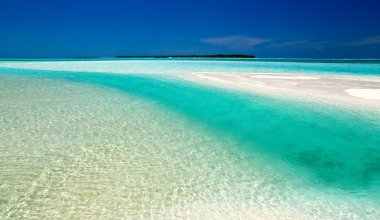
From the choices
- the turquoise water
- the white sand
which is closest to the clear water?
the white sand

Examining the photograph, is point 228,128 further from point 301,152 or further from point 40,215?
point 40,215

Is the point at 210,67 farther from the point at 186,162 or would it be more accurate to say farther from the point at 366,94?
the point at 186,162

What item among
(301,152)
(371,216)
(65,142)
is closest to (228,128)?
(301,152)

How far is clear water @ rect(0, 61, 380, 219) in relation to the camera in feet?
8.52

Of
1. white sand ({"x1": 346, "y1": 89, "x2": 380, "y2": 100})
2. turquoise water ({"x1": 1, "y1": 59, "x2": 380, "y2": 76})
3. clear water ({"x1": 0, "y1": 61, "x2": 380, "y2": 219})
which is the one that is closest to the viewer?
clear water ({"x1": 0, "y1": 61, "x2": 380, "y2": 219})

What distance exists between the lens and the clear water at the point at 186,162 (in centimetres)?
260

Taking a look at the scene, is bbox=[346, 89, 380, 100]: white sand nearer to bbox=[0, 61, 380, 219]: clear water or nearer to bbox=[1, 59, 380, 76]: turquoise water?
bbox=[0, 61, 380, 219]: clear water

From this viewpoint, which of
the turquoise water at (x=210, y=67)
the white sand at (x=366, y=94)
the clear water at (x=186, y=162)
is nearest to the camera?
the clear water at (x=186, y=162)

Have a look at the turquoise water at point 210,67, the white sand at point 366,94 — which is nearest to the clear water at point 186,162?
the white sand at point 366,94

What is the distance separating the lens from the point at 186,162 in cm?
366

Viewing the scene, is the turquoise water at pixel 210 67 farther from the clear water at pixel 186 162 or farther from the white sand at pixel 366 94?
the clear water at pixel 186 162

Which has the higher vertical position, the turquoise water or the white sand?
the white sand

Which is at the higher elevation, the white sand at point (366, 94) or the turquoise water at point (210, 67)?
the white sand at point (366, 94)

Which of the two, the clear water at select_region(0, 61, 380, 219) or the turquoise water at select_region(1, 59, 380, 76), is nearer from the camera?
the clear water at select_region(0, 61, 380, 219)
